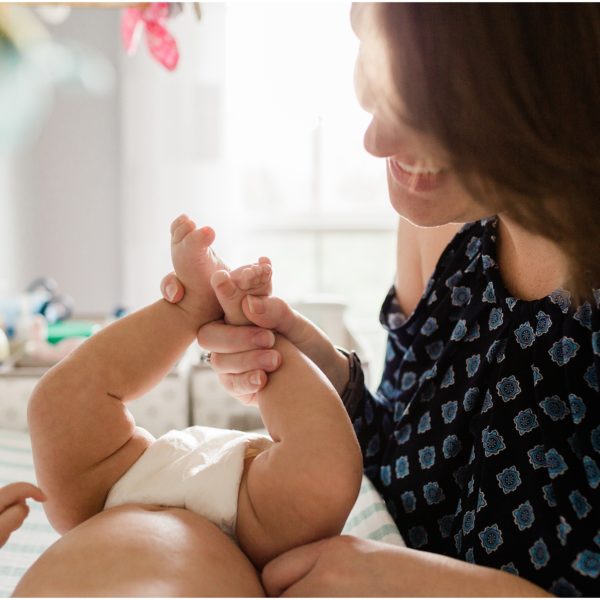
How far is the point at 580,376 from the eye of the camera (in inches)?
27.4

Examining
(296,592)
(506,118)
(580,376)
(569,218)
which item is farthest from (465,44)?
(296,592)

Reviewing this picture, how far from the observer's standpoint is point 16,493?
0.63m

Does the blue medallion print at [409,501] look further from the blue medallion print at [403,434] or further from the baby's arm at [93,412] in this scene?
the baby's arm at [93,412]

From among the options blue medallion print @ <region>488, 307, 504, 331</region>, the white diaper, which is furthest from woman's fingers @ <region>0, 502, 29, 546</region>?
blue medallion print @ <region>488, 307, 504, 331</region>

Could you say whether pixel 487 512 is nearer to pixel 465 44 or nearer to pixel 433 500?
pixel 433 500

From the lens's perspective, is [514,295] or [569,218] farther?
[514,295]

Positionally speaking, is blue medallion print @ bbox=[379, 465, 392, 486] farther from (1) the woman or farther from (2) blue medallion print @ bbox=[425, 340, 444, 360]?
(2) blue medallion print @ bbox=[425, 340, 444, 360]

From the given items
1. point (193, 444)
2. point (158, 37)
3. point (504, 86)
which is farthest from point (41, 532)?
point (158, 37)

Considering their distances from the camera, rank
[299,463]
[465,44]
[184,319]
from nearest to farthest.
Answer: [465,44]
[299,463]
[184,319]

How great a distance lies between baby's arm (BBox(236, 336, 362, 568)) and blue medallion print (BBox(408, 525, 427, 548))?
0.50 ft

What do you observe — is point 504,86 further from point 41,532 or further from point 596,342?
point 41,532

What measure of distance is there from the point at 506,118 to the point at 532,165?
5cm

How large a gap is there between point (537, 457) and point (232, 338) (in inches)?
12.5

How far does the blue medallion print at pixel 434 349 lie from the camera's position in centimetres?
91
